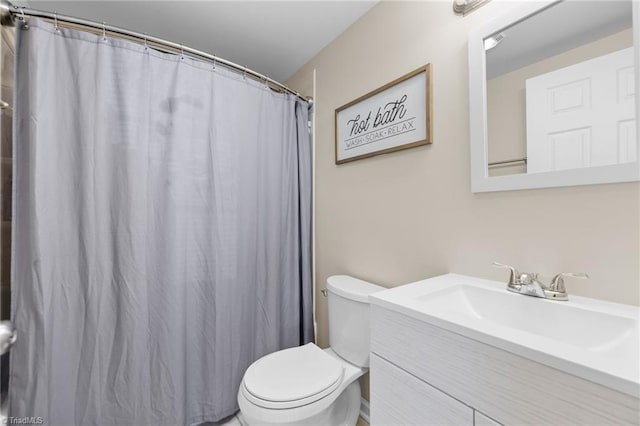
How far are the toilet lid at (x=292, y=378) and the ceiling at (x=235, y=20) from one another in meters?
1.82

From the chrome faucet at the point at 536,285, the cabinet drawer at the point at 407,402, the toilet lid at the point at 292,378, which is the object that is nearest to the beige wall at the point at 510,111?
the chrome faucet at the point at 536,285

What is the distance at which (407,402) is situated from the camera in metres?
0.70

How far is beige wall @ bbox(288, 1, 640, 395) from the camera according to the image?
2.45ft

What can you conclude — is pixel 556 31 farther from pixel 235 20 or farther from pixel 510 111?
pixel 235 20

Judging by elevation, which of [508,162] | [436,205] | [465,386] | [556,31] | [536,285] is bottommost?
[465,386]

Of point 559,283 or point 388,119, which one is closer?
point 559,283

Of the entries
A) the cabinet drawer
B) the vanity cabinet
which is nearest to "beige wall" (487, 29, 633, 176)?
the vanity cabinet

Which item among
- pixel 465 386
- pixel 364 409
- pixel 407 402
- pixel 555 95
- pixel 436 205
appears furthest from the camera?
pixel 364 409

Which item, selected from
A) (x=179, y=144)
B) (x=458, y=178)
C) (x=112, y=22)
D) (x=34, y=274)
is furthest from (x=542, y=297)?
(x=112, y=22)

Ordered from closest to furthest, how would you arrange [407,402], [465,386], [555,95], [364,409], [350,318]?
1. [465,386]
2. [407,402]
3. [555,95]
4. [350,318]
5. [364,409]

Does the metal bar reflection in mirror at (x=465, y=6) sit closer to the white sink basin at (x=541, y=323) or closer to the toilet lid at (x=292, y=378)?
the white sink basin at (x=541, y=323)

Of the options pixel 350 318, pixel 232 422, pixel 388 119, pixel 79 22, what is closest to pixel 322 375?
pixel 350 318

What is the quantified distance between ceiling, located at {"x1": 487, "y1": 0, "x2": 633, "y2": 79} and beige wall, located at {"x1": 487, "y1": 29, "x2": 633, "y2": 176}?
0.03 meters

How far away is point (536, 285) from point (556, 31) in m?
0.81
